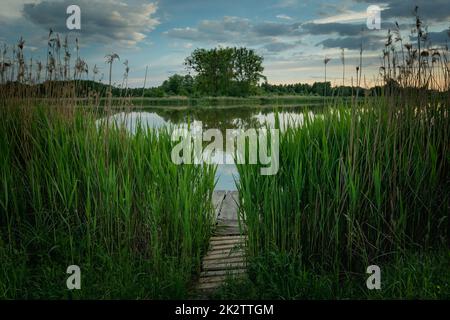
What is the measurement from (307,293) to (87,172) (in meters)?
1.99

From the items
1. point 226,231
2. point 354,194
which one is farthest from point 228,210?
point 354,194

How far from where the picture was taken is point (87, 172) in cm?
371

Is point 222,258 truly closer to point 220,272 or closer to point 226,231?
point 220,272

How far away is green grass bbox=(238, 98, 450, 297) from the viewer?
11.1 ft

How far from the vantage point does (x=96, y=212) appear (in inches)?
143

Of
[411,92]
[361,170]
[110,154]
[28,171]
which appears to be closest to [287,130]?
[361,170]

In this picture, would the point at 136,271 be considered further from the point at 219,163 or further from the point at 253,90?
the point at 253,90

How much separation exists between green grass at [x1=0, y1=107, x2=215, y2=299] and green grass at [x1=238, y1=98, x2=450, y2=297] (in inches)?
23.6

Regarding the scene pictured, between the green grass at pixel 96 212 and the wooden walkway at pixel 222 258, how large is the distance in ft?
0.38

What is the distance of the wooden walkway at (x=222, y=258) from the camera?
3.43 meters

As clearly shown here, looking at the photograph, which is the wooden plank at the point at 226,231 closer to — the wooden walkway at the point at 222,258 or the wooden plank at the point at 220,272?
the wooden walkway at the point at 222,258

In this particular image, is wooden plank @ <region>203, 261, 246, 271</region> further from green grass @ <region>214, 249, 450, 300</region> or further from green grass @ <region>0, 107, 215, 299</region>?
green grass @ <region>214, 249, 450, 300</region>

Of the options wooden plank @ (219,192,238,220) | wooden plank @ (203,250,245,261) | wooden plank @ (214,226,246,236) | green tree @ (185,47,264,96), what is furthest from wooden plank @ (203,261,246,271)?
green tree @ (185,47,264,96)

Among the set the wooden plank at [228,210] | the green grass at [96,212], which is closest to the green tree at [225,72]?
the wooden plank at [228,210]
